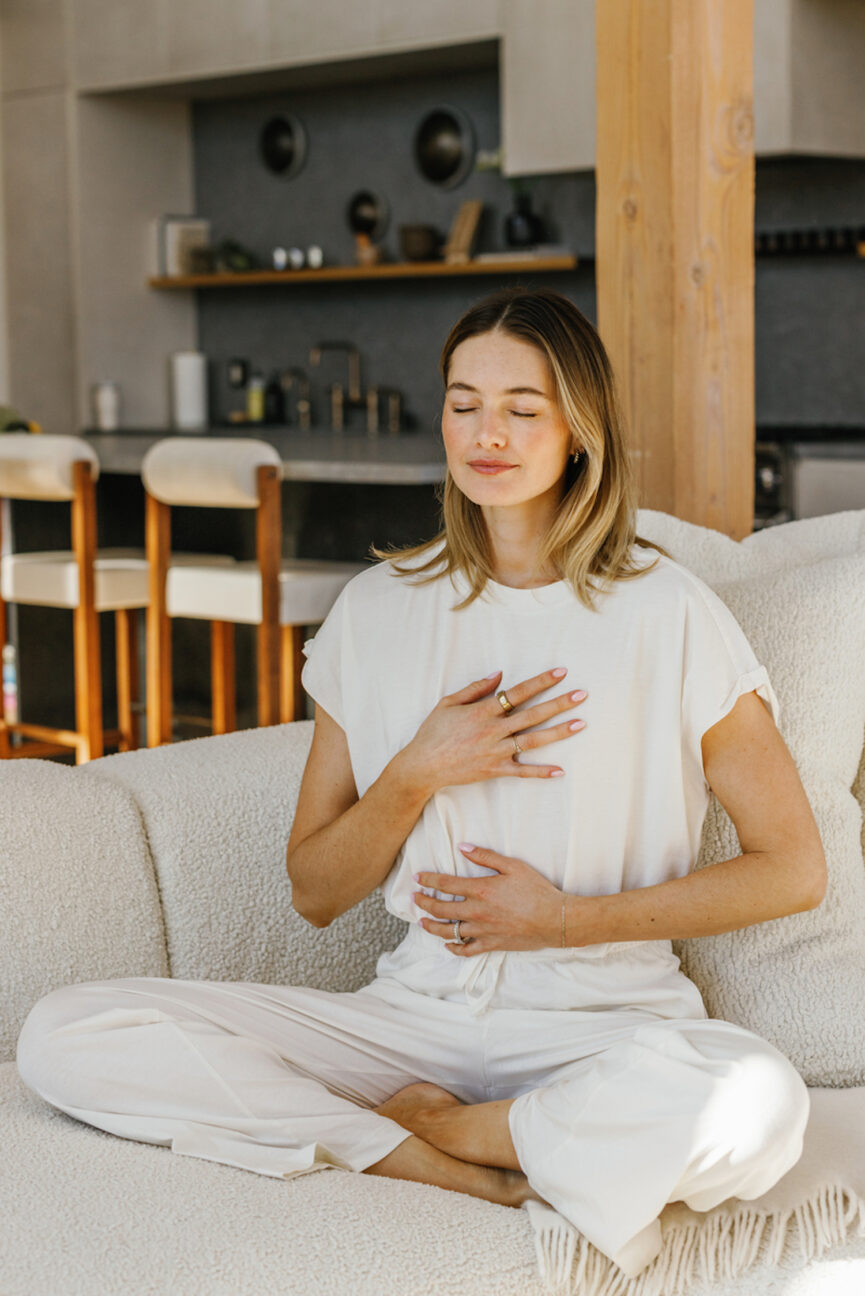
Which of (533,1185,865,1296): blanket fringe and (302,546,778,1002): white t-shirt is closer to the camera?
(533,1185,865,1296): blanket fringe

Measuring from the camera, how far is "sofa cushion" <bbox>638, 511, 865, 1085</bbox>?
5.41ft

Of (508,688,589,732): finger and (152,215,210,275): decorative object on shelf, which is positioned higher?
(152,215,210,275): decorative object on shelf

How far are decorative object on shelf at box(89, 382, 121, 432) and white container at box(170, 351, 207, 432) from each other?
288mm

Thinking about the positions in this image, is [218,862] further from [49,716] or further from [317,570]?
[49,716]

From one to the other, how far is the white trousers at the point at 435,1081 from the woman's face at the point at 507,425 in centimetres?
52

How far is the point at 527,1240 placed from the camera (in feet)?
4.23

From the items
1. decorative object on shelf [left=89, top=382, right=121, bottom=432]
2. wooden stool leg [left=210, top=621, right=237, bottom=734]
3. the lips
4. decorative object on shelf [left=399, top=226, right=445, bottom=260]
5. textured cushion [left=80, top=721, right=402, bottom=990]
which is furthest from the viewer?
decorative object on shelf [left=89, top=382, right=121, bottom=432]

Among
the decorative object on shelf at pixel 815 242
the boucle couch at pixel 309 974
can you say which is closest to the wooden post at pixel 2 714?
the boucle couch at pixel 309 974

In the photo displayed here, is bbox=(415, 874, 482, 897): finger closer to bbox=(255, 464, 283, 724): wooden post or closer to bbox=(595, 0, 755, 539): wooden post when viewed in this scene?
bbox=(595, 0, 755, 539): wooden post

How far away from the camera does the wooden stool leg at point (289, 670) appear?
384 cm

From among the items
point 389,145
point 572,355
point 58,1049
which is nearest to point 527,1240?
point 58,1049

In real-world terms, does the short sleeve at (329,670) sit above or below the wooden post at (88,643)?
above

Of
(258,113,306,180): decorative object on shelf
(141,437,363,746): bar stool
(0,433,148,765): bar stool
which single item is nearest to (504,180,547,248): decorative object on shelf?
(258,113,306,180): decorative object on shelf

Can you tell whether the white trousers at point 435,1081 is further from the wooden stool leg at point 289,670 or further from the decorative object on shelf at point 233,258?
the decorative object on shelf at point 233,258
